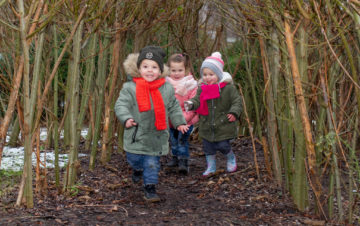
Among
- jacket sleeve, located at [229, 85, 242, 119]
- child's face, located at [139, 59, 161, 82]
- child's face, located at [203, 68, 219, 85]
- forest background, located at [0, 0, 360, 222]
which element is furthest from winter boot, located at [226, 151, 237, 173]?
child's face, located at [139, 59, 161, 82]

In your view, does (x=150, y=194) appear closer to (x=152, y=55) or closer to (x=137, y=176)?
(x=137, y=176)

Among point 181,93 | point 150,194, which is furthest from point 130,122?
point 181,93

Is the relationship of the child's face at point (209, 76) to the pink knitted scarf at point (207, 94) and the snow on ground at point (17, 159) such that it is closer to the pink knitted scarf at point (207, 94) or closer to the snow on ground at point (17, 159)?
the pink knitted scarf at point (207, 94)

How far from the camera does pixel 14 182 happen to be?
452 cm

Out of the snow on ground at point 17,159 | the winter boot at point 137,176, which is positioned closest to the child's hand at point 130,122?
the winter boot at point 137,176

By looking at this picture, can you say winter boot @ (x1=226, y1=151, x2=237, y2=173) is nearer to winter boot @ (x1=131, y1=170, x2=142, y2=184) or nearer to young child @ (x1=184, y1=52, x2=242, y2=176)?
young child @ (x1=184, y1=52, x2=242, y2=176)

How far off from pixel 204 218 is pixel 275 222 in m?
0.52

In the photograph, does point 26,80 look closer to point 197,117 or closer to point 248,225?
point 248,225

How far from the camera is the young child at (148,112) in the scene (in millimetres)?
4266

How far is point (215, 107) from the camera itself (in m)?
5.34

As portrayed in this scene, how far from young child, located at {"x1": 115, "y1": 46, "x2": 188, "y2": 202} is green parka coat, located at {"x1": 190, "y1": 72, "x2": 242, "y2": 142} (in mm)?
924

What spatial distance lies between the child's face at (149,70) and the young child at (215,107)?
2.85ft

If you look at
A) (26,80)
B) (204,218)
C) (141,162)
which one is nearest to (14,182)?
(141,162)

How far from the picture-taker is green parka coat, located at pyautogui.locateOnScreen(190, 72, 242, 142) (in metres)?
5.24
